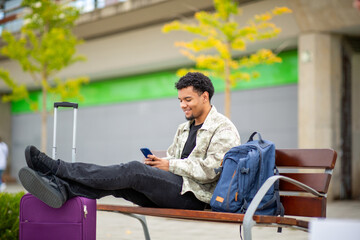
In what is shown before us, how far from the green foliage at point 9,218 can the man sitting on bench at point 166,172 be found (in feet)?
5.46

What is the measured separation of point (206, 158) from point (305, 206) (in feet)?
2.68

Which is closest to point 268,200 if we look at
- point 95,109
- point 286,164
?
point 286,164

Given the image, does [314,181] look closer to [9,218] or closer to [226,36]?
[9,218]

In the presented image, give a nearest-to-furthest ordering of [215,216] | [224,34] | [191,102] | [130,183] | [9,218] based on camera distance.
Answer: [215,216] < [130,183] < [191,102] < [9,218] < [224,34]

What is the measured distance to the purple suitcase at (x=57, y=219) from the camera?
4066mm

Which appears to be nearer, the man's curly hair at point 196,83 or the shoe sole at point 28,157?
the shoe sole at point 28,157

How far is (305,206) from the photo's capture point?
4078 mm

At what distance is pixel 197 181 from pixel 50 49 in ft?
38.4

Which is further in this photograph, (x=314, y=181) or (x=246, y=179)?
(x=314, y=181)

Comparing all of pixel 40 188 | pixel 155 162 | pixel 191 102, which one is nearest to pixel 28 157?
pixel 40 188

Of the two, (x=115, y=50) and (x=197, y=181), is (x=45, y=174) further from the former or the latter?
(x=115, y=50)

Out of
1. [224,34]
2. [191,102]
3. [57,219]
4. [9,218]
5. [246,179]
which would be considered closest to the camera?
[246,179]

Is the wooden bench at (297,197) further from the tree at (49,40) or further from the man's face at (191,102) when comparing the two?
the tree at (49,40)

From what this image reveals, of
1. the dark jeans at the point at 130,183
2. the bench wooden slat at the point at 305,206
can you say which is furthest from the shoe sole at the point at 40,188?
the bench wooden slat at the point at 305,206
